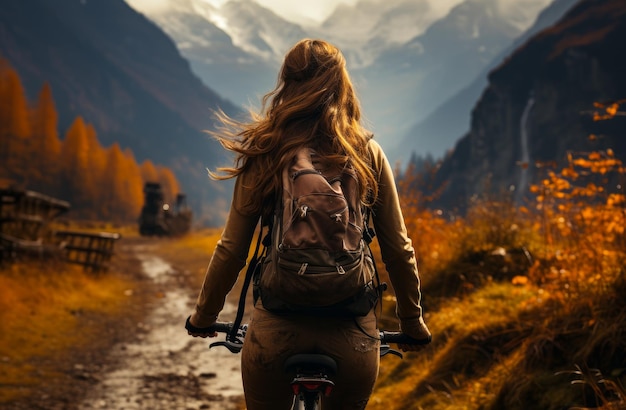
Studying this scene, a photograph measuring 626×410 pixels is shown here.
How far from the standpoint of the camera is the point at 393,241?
2.71m

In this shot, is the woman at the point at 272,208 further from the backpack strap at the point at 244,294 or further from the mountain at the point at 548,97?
the mountain at the point at 548,97

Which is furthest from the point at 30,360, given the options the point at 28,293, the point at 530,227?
the point at 530,227

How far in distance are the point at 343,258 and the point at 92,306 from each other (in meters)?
11.7

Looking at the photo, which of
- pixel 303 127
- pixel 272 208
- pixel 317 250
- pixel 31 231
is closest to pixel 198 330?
pixel 272 208

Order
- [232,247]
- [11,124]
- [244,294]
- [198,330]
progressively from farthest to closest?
[11,124] → [198,330] → [244,294] → [232,247]

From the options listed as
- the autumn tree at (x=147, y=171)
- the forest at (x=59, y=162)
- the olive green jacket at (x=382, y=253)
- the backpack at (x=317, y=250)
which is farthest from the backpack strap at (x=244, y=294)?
the autumn tree at (x=147, y=171)

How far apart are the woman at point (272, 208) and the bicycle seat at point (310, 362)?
54 millimetres

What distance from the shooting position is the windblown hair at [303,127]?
2.54m

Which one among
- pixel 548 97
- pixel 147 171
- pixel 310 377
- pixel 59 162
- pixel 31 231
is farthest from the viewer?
pixel 147 171

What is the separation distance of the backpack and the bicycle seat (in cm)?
17

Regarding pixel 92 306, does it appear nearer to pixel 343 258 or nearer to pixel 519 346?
pixel 519 346

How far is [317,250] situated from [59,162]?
9107cm

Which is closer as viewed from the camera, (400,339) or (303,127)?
(303,127)

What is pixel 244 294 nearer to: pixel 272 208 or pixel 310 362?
pixel 272 208
